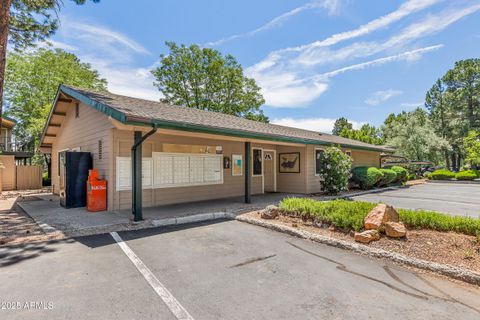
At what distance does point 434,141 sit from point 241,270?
30.0 meters

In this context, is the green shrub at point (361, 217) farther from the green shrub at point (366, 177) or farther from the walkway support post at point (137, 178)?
the green shrub at point (366, 177)

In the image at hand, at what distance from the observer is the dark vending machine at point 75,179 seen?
326 inches

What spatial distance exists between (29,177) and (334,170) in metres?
19.8

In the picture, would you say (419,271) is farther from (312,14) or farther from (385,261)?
(312,14)

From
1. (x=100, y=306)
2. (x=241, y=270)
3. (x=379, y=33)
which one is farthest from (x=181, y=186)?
(x=379, y=33)

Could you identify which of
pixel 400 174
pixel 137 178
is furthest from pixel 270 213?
pixel 400 174

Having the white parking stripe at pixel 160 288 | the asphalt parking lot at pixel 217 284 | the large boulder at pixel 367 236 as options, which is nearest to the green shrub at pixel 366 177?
the large boulder at pixel 367 236

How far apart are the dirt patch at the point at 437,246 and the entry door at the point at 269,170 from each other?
7.33 m

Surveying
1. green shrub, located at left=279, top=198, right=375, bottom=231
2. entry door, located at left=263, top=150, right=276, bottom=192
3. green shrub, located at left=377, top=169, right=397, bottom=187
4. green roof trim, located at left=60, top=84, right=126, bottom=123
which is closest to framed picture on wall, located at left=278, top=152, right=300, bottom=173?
entry door, located at left=263, top=150, right=276, bottom=192

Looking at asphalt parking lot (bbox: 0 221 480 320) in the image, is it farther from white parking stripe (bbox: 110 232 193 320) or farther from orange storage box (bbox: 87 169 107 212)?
orange storage box (bbox: 87 169 107 212)

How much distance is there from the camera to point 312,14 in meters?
10.6

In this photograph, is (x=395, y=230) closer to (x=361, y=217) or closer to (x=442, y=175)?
(x=361, y=217)

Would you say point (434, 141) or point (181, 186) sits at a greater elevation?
→ point (434, 141)

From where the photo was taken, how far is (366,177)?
44.3ft
